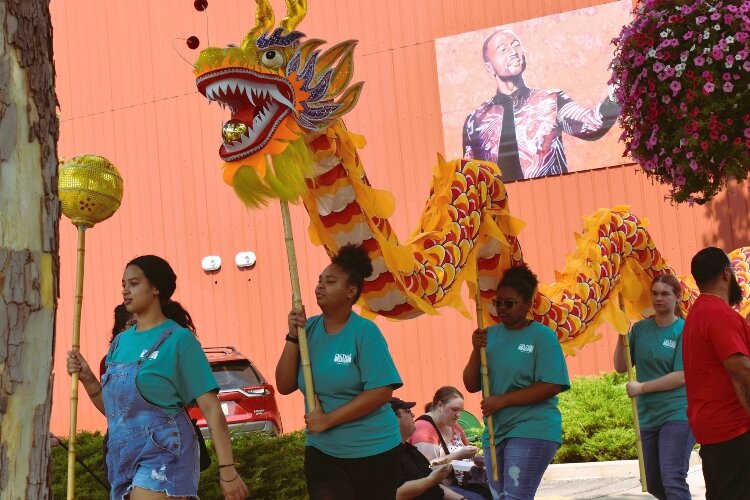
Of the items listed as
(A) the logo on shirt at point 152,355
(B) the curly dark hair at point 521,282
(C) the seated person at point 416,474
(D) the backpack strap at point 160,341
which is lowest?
(C) the seated person at point 416,474

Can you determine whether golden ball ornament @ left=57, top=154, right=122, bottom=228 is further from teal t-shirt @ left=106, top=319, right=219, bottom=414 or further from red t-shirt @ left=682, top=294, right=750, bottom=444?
red t-shirt @ left=682, top=294, right=750, bottom=444

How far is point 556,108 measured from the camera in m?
13.4

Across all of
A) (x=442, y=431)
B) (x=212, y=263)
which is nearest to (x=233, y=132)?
(x=442, y=431)

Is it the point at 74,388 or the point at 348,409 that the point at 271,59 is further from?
the point at 74,388

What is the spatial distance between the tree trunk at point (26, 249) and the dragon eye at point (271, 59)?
8.31 ft

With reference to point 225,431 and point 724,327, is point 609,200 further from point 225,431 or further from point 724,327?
point 225,431

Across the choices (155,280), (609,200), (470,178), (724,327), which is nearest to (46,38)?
(155,280)

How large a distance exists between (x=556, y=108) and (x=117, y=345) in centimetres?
933

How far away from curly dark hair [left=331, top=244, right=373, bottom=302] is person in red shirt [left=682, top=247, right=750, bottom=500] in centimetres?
151

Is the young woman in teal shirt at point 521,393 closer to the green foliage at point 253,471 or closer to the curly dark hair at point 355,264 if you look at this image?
the curly dark hair at point 355,264

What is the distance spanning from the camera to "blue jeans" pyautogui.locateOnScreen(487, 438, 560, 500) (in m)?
5.97

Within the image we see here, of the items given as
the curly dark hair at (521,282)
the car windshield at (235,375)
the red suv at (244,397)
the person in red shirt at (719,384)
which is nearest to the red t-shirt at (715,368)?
the person in red shirt at (719,384)

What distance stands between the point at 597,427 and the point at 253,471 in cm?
518

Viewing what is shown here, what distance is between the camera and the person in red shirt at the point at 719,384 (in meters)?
4.88
